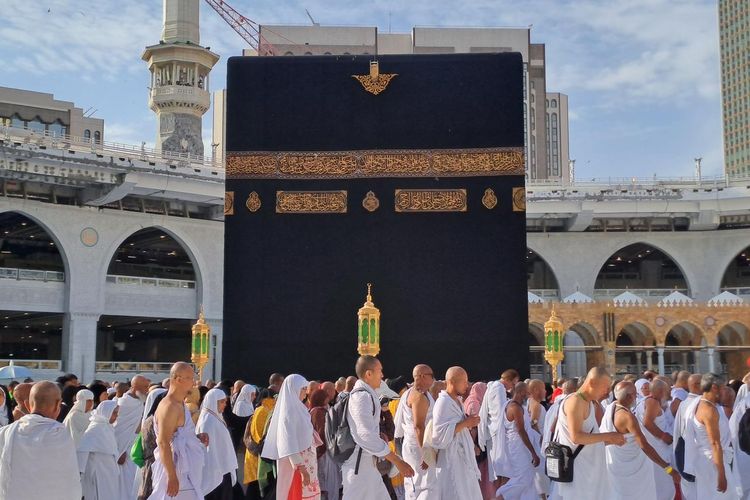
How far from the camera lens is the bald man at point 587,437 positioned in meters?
4.45

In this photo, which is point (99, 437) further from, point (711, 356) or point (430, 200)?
point (711, 356)

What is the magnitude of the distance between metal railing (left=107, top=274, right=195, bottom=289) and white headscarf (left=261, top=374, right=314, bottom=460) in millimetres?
20822

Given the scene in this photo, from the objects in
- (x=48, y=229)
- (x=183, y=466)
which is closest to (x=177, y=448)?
(x=183, y=466)

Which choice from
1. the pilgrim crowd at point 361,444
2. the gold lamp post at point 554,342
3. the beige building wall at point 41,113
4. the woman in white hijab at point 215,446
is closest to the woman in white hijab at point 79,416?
the pilgrim crowd at point 361,444

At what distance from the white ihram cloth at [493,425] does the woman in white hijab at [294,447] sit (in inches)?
77.6

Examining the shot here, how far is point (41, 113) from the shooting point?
151 ft

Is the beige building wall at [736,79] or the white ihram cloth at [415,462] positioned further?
the beige building wall at [736,79]

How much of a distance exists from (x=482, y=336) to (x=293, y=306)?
261 cm

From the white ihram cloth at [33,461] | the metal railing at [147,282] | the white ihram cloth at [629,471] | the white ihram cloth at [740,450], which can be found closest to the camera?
the white ihram cloth at [33,461]

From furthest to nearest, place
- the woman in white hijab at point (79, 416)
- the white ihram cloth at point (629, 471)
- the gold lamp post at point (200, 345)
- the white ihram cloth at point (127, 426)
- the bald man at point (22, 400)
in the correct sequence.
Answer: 1. the gold lamp post at point (200, 345)
2. the white ihram cloth at point (127, 426)
3. the woman in white hijab at point (79, 416)
4. the bald man at point (22, 400)
5. the white ihram cloth at point (629, 471)

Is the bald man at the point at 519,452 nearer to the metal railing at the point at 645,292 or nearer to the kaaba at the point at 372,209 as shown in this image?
the kaaba at the point at 372,209

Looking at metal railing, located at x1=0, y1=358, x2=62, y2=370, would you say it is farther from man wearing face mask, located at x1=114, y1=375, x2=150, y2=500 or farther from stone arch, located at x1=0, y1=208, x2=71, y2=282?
man wearing face mask, located at x1=114, y1=375, x2=150, y2=500

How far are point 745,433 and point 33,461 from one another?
3880mm

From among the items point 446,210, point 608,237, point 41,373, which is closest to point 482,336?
point 446,210
